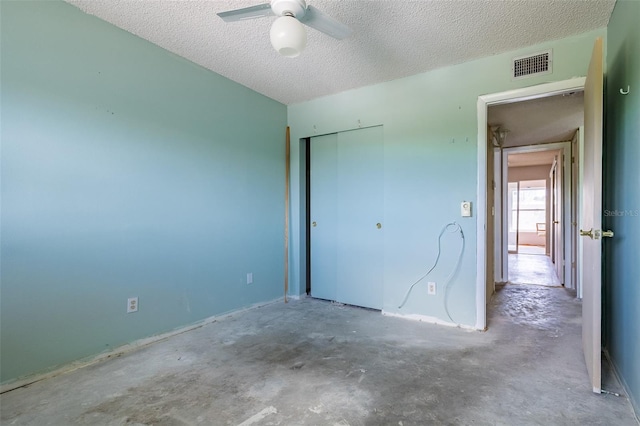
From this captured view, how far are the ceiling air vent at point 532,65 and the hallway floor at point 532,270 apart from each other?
10.9 feet

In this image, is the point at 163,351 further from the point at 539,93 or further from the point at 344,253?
the point at 539,93

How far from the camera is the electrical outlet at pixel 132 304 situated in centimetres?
238

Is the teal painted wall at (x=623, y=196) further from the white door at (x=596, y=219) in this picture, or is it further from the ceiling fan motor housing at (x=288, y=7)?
Result: the ceiling fan motor housing at (x=288, y=7)

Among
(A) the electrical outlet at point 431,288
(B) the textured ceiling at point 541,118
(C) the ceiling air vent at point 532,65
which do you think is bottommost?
(A) the electrical outlet at point 431,288

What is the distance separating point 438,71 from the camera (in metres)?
2.95

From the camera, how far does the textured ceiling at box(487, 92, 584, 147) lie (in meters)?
3.24

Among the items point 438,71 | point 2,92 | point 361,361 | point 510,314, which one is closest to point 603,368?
point 510,314

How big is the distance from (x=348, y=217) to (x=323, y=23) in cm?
221

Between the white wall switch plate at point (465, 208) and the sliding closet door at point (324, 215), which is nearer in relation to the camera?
the white wall switch plate at point (465, 208)

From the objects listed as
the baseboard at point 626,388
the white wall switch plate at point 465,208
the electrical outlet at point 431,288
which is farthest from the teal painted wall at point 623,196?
the electrical outlet at point 431,288

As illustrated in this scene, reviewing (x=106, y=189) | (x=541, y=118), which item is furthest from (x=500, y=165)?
(x=106, y=189)

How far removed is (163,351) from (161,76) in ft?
7.15

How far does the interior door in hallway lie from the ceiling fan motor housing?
6.30 ft

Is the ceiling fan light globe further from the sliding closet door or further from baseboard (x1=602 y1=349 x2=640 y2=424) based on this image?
baseboard (x1=602 y1=349 x2=640 y2=424)
